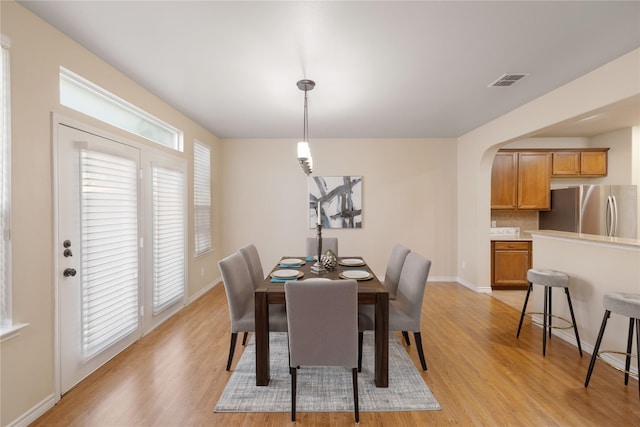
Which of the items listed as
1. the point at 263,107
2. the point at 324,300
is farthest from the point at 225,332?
the point at 263,107

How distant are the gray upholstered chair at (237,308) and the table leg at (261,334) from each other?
163 millimetres

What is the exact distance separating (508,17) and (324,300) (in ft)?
7.29

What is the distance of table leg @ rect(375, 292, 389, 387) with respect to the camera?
225 cm

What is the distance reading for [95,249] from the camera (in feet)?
8.19

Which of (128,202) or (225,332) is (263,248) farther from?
(128,202)

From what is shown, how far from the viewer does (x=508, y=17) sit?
78.0 inches

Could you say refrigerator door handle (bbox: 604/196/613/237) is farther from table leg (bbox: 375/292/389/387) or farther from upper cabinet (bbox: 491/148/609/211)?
table leg (bbox: 375/292/389/387)

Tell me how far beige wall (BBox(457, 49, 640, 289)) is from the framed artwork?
6.05 ft

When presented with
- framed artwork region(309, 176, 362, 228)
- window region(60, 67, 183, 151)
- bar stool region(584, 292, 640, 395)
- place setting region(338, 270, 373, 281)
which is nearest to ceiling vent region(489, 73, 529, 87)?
bar stool region(584, 292, 640, 395)

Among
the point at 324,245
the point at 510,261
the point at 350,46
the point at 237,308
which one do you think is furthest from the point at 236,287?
the point at 510,261

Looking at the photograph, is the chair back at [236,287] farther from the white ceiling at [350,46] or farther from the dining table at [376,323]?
the white ceiling at [350,46]

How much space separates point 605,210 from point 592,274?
7.64 feet

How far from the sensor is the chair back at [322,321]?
1940 mm

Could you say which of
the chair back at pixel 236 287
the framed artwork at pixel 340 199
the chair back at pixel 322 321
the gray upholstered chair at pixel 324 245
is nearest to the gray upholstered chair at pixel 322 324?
Result: the chair back at pixel 322 321
